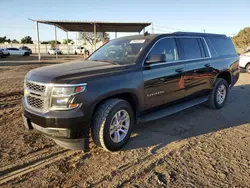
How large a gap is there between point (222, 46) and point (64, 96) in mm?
4886

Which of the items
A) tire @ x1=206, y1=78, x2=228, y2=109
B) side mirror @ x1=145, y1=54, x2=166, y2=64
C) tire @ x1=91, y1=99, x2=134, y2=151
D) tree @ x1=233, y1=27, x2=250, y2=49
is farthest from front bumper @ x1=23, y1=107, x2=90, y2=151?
tree @ x1=233, y1=27, x2=250, y2=49

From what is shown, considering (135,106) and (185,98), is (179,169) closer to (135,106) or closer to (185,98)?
(135,106)

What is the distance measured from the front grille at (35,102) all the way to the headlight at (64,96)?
246 millimetres

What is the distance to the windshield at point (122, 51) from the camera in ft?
13.1

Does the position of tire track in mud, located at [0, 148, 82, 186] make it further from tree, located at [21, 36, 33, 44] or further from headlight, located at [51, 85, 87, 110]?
tree, located at [21, 36, 33, 44]

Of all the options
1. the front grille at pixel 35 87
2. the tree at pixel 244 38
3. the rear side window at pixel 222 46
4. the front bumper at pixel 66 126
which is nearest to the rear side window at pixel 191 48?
the rear side window at pixel 222 46

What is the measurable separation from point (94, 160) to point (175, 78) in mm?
2254

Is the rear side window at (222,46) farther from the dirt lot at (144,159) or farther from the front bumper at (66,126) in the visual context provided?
the front bumper at (66,126)

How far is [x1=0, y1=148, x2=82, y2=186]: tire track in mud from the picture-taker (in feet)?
9.50

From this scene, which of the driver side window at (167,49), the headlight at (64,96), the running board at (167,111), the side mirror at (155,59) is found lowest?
the running board at (167,111)

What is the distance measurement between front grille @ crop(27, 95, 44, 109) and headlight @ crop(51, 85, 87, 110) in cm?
25

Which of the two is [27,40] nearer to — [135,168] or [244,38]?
[244,38]

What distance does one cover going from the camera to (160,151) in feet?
11.8

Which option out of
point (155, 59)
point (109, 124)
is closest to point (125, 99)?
point (109, 124)
